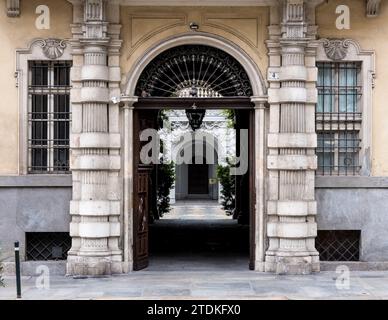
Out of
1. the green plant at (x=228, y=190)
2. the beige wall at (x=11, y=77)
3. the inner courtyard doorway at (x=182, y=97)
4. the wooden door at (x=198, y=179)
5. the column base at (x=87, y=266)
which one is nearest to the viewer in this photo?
the column base at (x=87, y=266)

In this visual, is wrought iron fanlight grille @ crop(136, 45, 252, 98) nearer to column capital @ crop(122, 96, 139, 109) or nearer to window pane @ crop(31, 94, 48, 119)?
column capital @ crop(122, 96, 139, 109)

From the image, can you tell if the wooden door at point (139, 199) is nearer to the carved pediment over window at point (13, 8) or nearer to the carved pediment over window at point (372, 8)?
the carved pediment over window at point (13, 8)

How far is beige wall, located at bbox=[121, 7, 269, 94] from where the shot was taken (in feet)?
47.2

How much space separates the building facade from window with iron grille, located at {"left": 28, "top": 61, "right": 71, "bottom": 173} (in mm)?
23

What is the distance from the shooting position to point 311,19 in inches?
567

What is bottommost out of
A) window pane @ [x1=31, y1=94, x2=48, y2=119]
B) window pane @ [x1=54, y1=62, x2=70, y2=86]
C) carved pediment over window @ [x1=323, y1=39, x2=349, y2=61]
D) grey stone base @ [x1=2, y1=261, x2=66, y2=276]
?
grey stone base @ [x1=2, y1=261, x2=66, y2=276]

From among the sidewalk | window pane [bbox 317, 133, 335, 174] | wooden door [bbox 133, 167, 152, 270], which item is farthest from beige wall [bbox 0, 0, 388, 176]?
the sidewalk

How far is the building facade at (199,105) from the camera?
14039 millimetres

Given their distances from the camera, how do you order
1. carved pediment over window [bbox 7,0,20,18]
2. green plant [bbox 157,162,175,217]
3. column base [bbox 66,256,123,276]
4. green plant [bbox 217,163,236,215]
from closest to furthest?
column base [bbox 66,256,123,276] < carved pediment over window [bbox 7,0,20,18] < green plant [bbox 157,162,175,217] < green plant [bbox 217,163,236,215]

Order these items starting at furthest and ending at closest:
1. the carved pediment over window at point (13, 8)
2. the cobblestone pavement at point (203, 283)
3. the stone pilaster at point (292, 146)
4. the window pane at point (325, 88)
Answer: the window pane at point (325, 88) < the carved pediment over window at point (13, 8) < the stone pilaster at point (292, 146) < the cobblestone pavement at point (203, 283)

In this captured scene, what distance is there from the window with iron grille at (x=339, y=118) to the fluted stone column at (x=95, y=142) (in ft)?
13.5

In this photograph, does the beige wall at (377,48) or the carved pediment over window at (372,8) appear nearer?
the carved pediment over window at (372,8)

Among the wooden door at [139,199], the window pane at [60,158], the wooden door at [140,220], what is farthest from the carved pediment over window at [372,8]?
the window pane at [60,158]
